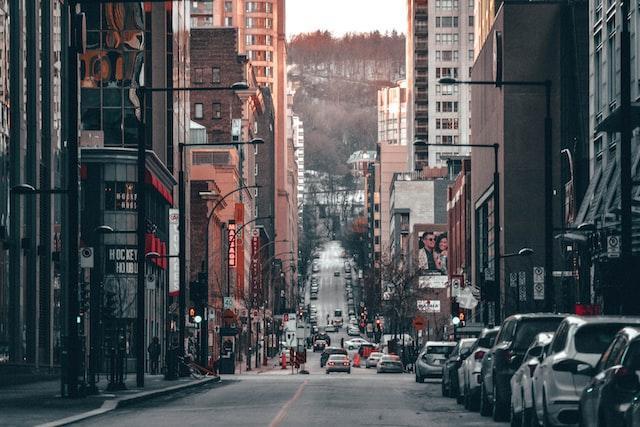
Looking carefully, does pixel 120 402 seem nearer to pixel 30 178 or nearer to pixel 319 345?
pixel 30 178

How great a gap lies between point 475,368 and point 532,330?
4840 millimetres

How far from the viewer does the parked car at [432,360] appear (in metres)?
58.2

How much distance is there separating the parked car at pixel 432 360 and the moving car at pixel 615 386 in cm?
3919

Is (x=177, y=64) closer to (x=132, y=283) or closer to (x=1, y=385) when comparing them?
(x=132, y=283)

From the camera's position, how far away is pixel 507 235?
370 ft

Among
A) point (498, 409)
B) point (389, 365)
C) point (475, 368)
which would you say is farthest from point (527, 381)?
point (389, 365)

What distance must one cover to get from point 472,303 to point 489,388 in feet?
186

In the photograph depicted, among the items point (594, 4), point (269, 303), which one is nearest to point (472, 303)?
point (594, 4)


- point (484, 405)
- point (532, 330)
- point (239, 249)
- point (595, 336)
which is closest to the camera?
point (595, 336)

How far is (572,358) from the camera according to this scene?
21781mm

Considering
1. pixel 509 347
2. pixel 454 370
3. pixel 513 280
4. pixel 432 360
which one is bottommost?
pixel 432 360

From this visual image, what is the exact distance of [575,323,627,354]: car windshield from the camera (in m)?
22.2

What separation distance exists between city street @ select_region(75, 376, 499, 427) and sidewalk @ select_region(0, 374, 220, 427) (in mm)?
473

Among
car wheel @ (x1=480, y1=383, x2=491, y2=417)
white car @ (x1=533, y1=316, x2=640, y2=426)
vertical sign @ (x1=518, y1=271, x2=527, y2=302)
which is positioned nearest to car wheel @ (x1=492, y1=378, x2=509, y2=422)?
car wheel @ (x1=480, y1=383, x2=491, y2=417)
